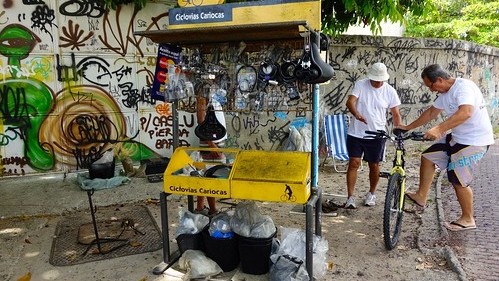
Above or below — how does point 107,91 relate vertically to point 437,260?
above

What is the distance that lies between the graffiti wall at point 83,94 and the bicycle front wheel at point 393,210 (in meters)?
2.20

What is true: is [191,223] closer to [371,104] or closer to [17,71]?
[371,104]

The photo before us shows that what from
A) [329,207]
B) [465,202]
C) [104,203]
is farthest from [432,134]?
[104,203]

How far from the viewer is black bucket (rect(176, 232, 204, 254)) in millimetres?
3600

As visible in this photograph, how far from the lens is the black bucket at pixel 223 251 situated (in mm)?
3457

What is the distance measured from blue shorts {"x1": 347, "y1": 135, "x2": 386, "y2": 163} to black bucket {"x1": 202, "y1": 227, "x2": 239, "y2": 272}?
7.18ft

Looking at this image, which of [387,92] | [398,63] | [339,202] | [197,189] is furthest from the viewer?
[398,63]

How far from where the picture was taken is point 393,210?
13.4 ft

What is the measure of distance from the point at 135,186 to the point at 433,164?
13.4 feet

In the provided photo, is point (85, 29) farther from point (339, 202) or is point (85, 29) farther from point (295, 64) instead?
point (339, 202)

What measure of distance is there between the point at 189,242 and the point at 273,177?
3.55ft

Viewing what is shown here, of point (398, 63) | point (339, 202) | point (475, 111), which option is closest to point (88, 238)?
point (339, 202)

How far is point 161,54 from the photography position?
363cm

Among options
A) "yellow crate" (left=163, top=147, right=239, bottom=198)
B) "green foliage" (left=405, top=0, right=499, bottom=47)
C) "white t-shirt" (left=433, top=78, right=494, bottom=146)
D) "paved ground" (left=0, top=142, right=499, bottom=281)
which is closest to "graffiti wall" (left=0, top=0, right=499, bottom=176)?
"paved ground" (left=0, top=142, right=499, bottom=281)
